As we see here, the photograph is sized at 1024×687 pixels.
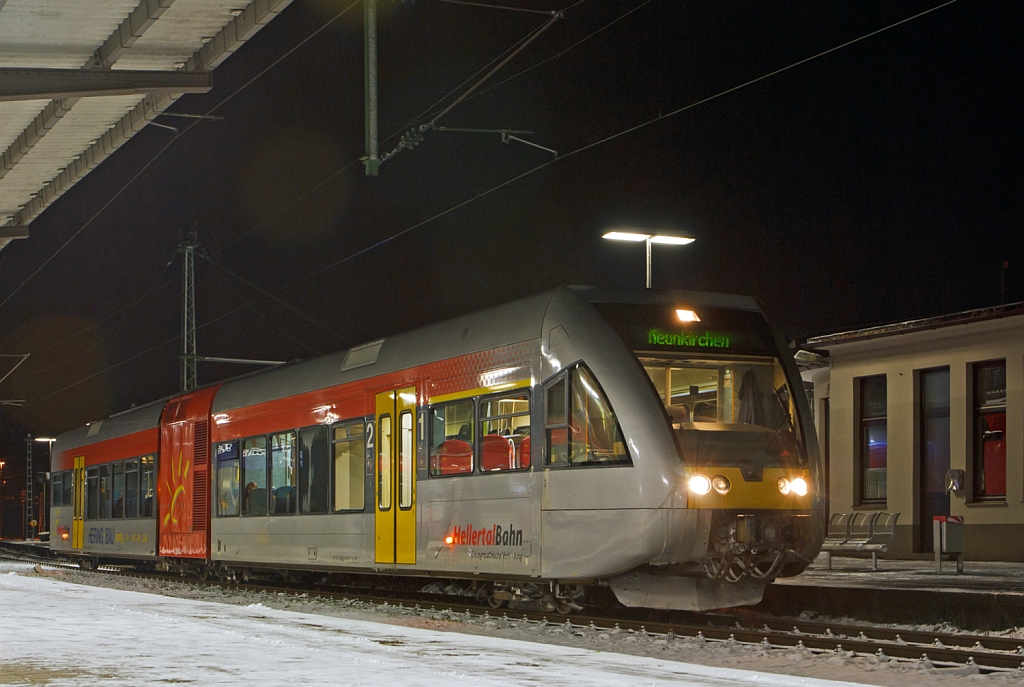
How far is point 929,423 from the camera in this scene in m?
25.7

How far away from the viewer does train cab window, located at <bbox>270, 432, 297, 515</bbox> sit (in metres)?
19.3

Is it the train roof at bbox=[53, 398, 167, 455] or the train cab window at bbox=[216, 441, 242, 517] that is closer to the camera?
the train cab window at bbox=[216, 441, 242, 517]

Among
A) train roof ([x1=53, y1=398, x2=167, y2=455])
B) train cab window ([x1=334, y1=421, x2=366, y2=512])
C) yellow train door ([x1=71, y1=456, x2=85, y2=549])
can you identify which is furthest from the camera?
yellow train door ([x1=71, y1=456, x2=85, y2=549])

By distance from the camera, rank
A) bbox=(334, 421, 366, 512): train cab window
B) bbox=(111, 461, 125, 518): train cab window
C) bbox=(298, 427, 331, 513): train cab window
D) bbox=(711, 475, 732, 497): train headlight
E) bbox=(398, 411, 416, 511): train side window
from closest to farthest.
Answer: bbox=(711, 475, 732, 497): train headlight → bbox=(398, 411, 416, 511): train side window → bbox=(334, 421, 366, 512): train cab window → bbox=(298, 427, 331, 513): train cab window → bbox=(111, 461, 125, 518): train cab window

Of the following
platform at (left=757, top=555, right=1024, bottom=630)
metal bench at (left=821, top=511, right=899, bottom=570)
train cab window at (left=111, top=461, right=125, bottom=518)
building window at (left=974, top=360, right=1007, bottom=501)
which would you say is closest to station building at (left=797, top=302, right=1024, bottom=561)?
building window at (left=974, top=360, right=1007, bottom=501)

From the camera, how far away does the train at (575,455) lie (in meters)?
12.6

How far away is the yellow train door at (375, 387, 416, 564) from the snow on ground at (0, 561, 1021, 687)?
5.67 ft

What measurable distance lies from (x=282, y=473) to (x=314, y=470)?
124 centimetres

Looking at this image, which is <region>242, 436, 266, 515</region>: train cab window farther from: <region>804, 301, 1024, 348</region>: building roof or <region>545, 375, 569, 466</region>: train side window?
<region>804, 301, 1024, 348</region>: building roof

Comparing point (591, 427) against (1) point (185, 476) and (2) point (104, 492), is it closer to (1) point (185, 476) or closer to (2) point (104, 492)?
(1) point (185, 476)

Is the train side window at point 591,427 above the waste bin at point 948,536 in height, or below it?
above

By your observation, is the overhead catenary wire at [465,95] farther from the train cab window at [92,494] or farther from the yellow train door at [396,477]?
the train cab window at [92,494]

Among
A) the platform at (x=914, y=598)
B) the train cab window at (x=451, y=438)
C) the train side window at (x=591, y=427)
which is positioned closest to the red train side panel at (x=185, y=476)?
the train cab window at (x=451, y=438)

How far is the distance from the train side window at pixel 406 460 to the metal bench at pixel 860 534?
758cm
